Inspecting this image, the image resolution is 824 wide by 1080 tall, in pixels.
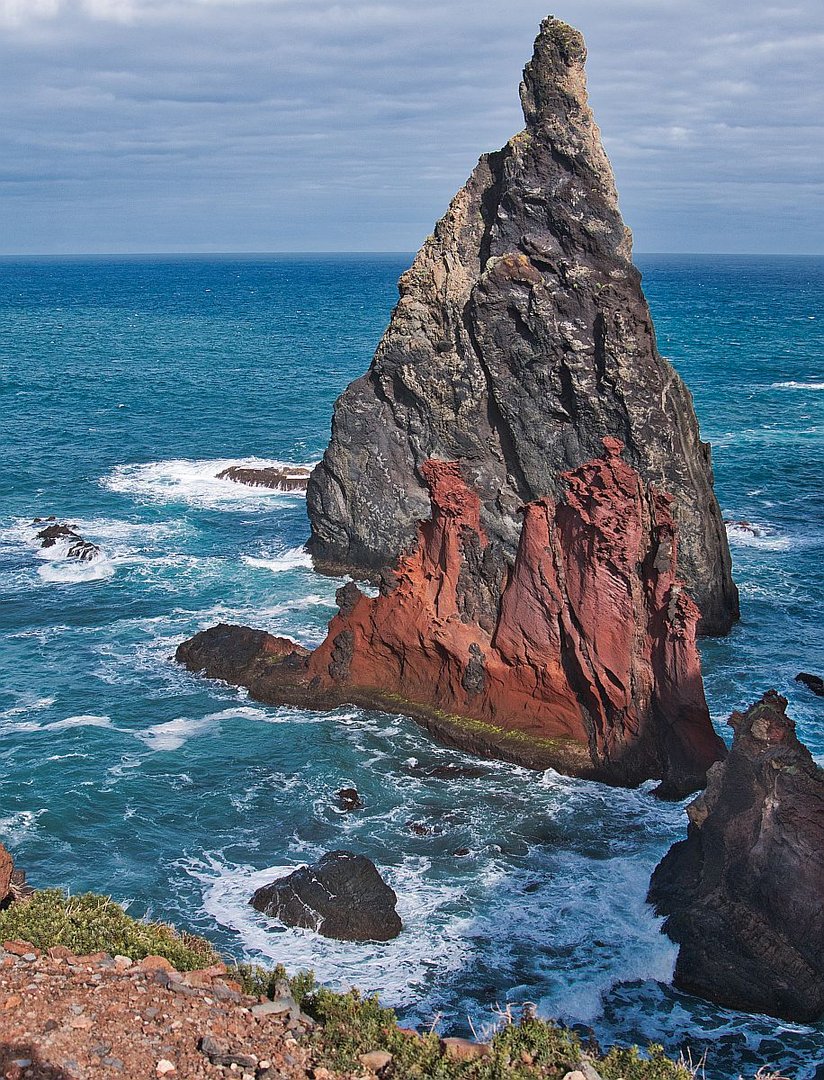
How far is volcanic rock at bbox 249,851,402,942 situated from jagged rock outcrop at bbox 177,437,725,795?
8.10 m

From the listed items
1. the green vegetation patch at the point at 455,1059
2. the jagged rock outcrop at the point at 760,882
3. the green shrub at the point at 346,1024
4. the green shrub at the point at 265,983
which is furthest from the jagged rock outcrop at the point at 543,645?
the green shrub at the point at 265,983

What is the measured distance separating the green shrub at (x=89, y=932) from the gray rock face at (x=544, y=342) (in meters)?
26.9

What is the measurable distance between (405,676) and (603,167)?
20.9 metres

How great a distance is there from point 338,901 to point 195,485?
43700mm

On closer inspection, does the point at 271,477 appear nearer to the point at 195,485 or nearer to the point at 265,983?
the point at 195,485

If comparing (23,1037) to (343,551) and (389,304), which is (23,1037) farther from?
(389,304)

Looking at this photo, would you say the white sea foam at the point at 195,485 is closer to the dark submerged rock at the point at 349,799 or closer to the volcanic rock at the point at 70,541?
the volcanic rock at the point at 70,541

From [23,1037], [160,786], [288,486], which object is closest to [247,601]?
[160,786]

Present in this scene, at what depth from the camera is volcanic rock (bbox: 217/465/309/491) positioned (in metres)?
65.1

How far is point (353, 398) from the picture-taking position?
48219 mm

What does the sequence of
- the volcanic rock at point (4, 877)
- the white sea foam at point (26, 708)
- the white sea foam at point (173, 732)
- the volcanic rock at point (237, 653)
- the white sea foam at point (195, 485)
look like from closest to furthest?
the volcanic rock at point (4, 877) < the white sea foam at point (173, 732) < the white sea foam at point (26, 708) < the volcanic rock at point (237, 653) < the white sea foam at point (195, 485)

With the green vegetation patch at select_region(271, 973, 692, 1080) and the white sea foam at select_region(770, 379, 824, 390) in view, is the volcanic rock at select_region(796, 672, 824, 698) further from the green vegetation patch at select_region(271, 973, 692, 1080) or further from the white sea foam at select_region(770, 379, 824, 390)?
the white sea foam at select_region(770, 379, 824, 390)

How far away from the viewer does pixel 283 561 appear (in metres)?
51.4

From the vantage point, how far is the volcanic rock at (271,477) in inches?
2562
